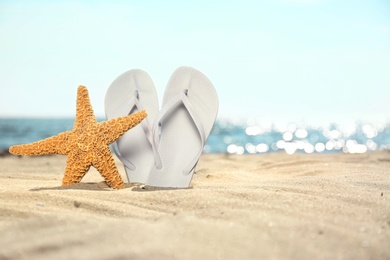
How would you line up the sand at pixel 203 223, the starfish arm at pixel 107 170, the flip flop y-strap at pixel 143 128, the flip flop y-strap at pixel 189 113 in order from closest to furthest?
the sand at pixel 203 223 < the starfish arm at pixel 107 170 < the flip flop y-strap at pixel 189 113 < the flip flop y-strap at pixel 143 128

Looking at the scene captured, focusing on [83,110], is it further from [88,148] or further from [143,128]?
[143,128]

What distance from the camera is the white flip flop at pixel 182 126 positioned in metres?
3.58

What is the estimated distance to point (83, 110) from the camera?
3.44 metres

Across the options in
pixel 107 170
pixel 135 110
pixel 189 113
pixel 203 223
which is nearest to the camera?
pixel 203 223

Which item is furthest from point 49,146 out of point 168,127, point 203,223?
point 203,223

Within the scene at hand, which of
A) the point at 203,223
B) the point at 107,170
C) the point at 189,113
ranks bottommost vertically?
the point at 203,223

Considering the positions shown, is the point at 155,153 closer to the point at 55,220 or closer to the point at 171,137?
the point at 171,137

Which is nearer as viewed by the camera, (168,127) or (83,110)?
(83,110)

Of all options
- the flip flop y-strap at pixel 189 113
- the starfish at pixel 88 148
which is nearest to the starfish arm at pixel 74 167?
the starfish at pixel 88 148

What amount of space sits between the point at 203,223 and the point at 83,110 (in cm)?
160

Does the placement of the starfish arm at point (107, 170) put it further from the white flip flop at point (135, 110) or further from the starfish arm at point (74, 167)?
the white flip flop at point (135, 110)

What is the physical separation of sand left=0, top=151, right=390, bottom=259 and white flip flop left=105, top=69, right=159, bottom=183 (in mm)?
502

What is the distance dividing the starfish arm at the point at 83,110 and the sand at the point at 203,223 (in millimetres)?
438

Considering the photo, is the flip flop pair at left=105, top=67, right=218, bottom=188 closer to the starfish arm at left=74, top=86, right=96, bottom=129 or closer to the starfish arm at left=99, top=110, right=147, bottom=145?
the starfish arm at left=99, top=110, right=147, bottom=145
